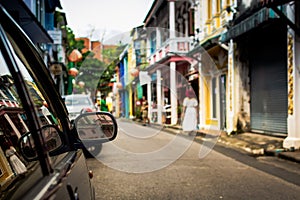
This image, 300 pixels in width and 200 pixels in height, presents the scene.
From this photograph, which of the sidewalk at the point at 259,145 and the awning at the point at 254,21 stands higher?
the awning at the point at 254,21

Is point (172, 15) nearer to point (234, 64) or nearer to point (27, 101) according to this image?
point (234, 64)

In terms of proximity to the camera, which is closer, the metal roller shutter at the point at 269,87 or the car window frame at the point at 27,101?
the car window frame at the point at 27,101

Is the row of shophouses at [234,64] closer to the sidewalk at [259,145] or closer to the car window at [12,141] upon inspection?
the sidewalk at [259,145]

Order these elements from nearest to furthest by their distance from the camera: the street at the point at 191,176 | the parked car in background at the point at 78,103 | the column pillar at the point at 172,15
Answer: the street at the point at 191,176, the parked car in background at the point at 78,103, the column pillar at the point at 172,15

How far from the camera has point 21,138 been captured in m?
1.55

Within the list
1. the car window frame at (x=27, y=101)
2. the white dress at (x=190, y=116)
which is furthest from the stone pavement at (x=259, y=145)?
the car window frame at (x=27, y=101)

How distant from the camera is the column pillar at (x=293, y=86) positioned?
885cm

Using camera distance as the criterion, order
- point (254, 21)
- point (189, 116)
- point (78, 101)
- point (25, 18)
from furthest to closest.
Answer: point (189, 116), point (78, 101), point (25, 18), point (254, 21)

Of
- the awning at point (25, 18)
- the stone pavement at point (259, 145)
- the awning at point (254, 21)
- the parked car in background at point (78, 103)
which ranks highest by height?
the awning at point (25, 18)

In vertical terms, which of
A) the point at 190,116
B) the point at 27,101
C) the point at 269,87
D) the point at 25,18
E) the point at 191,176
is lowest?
the point at 191,176

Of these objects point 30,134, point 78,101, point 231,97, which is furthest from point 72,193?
point 231,97

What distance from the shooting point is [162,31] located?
952 inches

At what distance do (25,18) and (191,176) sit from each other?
6.46 metres

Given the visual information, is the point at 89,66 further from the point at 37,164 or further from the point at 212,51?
the point at 37,164
